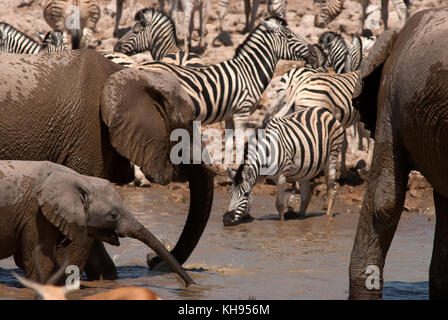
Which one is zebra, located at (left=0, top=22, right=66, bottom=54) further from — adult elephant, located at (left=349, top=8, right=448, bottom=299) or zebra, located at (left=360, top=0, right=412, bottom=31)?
adult elephant, located at (left=349, top=8, right=448, bottom=299)

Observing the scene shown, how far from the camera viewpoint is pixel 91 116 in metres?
6.36

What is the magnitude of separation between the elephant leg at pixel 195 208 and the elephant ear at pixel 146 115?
221 mm

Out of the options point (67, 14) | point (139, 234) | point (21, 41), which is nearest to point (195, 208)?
point (139, 234)

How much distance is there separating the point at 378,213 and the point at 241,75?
688 cm

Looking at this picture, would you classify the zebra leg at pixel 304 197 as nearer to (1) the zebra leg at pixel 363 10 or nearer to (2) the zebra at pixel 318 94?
(2) the zebra at pixel 318 94

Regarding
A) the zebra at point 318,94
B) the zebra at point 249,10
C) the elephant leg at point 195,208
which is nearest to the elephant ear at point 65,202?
the elephant leg at point 195,208

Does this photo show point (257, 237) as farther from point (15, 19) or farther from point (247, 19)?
point (15, 19)

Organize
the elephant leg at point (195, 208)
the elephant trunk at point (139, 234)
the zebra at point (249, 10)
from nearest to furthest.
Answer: the elephant trunk at point (139, 234), the elephant leg at point (195, 208), the zebra at point (249, 10)

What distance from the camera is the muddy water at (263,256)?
638 cm

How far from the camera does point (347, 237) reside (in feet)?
30.6

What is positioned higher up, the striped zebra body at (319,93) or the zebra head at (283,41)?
the zebra head at (283,41)

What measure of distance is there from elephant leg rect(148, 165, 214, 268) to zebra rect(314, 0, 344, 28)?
32.4 feet

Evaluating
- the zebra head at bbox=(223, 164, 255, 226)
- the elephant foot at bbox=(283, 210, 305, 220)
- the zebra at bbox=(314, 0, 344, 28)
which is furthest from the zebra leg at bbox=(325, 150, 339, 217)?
the zebra at bbox=(314, 0, 344, 28)

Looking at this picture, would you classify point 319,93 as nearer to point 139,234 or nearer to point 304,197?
point 304,197
